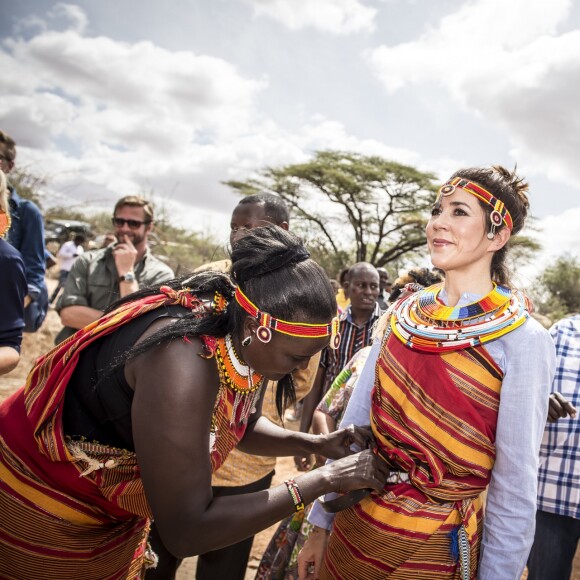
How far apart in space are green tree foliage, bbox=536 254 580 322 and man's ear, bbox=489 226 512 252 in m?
25.5

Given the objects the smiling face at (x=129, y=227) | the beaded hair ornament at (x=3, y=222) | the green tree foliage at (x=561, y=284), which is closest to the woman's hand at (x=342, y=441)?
the beaded hair ornament at (x=3, y=222)

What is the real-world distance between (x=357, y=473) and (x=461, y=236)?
89 centimetres

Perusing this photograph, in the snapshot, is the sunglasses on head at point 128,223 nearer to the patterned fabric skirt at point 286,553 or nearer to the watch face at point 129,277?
the watch face at point 129,277

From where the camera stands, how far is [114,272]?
3182 mm

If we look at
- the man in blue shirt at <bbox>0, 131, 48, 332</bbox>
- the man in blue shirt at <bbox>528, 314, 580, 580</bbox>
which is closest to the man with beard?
the man in blue shirt at <bbox>0, 131, 48, 332</bbox>

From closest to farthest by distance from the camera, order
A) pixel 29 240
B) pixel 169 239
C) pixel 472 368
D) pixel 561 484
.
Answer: pixel 472 368 → pixel 561 484 → pixel 29 240 → pixel 169 239

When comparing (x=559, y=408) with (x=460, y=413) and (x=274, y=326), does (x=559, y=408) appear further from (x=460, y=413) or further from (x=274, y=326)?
(x=274, y=326)

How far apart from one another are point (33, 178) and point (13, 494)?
771 cm

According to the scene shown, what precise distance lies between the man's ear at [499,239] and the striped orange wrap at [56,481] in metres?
1.07

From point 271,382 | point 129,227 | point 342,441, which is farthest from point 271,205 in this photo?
point 342,441

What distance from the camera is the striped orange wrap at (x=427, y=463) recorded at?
1.53 meters

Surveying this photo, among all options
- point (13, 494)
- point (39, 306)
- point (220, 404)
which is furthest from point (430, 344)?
point (39, 306)

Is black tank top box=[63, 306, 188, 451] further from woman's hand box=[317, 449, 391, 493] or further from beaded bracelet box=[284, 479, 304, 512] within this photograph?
woman's hand box=[317, 449, 391, 493]

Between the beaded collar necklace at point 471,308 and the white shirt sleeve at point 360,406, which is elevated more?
the beaded collar necklace at point 471,308
